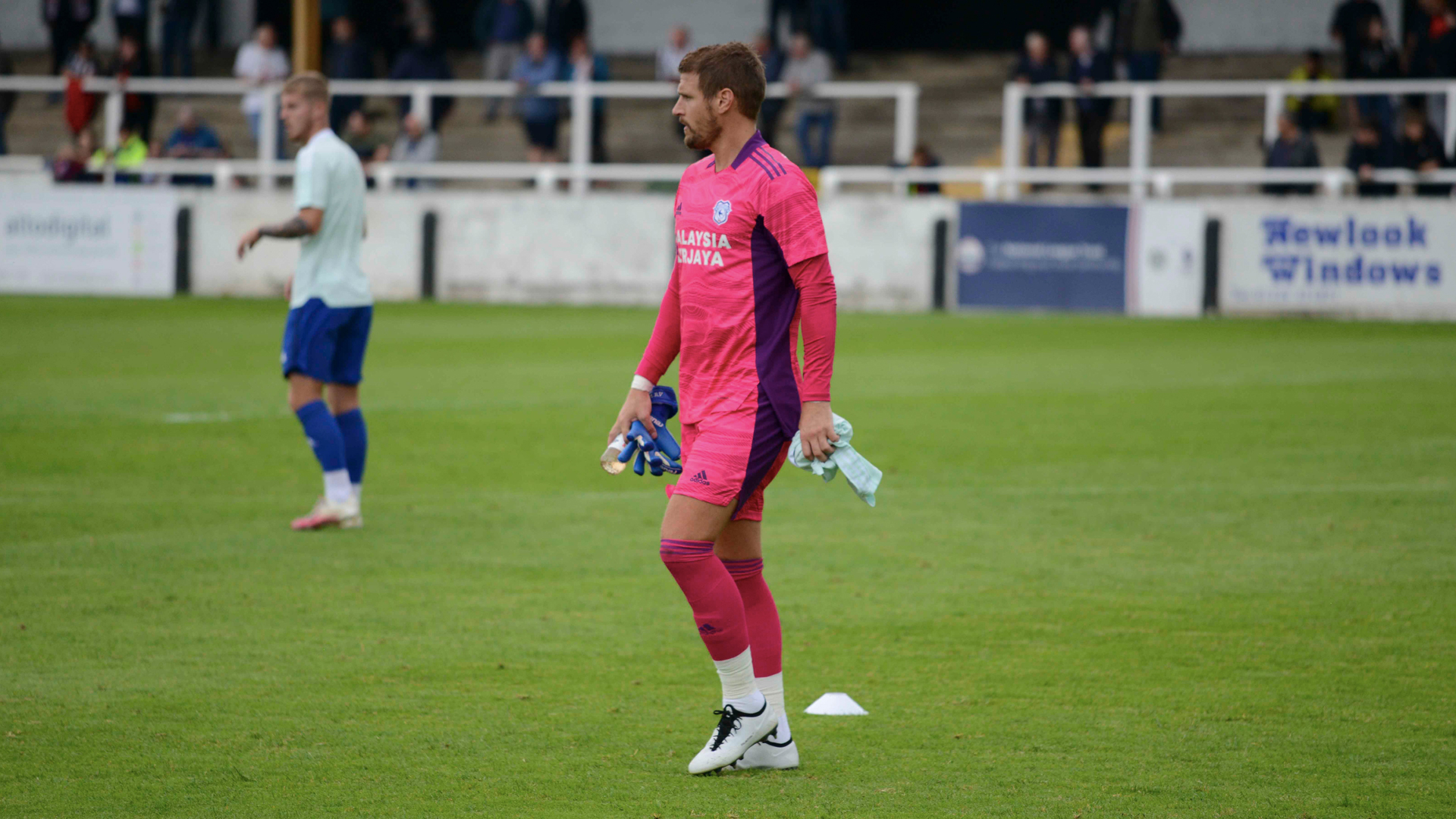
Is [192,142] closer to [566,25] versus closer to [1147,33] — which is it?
[566,25]

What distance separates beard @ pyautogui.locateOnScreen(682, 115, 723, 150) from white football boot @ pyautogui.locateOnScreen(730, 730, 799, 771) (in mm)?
1647

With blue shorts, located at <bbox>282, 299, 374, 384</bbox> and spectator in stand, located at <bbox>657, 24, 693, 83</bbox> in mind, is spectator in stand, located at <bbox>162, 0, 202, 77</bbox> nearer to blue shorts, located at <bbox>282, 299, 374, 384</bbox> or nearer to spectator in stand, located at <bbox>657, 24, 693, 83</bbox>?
spectator in stand, located at <bbox>657, 24, 693, 83</bbox>

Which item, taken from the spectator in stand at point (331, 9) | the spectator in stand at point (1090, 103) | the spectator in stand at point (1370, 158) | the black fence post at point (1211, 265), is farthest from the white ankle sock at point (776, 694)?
the spectator in stand at point (331, 9)

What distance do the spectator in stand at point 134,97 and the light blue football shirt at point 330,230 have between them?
62.5 ft

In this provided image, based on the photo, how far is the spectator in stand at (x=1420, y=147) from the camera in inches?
809

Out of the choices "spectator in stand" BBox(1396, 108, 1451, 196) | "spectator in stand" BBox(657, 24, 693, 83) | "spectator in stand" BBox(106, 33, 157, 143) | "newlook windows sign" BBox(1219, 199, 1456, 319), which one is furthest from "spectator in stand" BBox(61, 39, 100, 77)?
"spectator in stand" BBox(1396, 108, 1451, 196)

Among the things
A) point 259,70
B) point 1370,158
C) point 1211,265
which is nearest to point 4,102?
point 259,70

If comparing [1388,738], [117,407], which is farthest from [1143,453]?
[117,407]

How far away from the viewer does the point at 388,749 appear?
4.77 metres

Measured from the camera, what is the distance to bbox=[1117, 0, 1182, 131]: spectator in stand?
79.6 feet

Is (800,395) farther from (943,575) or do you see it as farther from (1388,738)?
(943,575)

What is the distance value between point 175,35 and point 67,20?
1931 millimetres

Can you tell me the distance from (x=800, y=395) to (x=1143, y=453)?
6.49m

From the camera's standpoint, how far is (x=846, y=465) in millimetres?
4473
